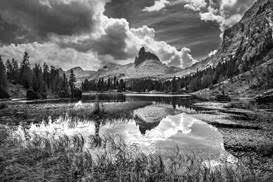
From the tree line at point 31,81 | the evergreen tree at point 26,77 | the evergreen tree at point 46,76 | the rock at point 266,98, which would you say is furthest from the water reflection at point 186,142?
the evergreen tree at point 46,76

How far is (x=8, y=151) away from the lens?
50.2ft

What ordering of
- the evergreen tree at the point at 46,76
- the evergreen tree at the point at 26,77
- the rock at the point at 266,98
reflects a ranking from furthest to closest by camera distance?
1. the evergreen tree at the point at 46,76
2. the evergreen tree at the point at 26,77
3. the rock at the point at 266,98

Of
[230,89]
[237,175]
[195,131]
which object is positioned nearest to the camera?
[237,175]

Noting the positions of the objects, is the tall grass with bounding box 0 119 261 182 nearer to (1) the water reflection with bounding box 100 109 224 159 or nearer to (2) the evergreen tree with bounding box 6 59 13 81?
(1) the water reflection with bounding box 100 109 224 159

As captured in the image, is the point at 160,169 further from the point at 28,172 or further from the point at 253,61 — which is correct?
the point at 253,61

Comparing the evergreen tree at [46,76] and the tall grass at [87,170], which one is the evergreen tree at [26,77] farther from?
the tall grass at [87,170]

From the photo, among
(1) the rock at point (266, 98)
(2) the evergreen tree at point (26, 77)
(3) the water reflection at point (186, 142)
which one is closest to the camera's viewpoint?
(3) the water reflection at point (186, 142)

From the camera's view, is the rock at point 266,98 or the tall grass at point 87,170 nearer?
the tall grass at point 87,170

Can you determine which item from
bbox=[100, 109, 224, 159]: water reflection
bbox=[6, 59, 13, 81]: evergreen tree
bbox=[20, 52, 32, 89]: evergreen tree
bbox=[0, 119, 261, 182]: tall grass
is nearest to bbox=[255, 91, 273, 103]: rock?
bbox=[100, 109, 224, 159]: water reflection

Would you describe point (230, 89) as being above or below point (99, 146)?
above

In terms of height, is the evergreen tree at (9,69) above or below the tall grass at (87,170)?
above

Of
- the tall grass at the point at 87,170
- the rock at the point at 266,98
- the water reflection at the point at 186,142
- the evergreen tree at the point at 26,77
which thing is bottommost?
the water reflection at the point at 186,142

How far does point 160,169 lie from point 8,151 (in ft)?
36.6

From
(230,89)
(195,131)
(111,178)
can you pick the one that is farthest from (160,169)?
(230,89)
